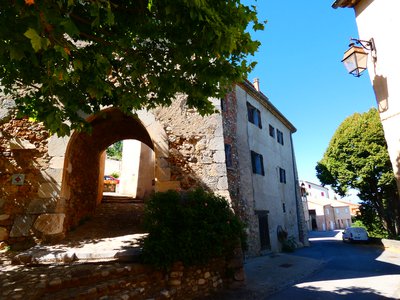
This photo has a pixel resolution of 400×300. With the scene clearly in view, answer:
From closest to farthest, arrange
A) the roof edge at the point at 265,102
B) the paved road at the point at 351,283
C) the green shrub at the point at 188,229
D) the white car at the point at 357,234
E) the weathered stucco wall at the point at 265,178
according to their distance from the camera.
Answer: the green shrub at the point at 188,229, the paved road at the point at 351,283, the weathered stucco wall at the point at 265,178, the roof edge at the point at 265,102, the white car at the point at 357,234

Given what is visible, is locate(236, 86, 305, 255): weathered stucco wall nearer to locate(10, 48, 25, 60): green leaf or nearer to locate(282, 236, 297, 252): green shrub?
locate(282, 236, 297, 252): green shrub

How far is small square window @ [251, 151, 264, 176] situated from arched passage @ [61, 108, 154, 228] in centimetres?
541

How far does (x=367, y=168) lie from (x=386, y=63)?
12.4 metres

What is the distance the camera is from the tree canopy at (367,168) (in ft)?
55.0

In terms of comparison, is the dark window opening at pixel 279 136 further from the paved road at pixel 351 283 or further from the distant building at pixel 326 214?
the distant building at pixel 326 214

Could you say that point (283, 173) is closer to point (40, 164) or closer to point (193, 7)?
point (40, 164)

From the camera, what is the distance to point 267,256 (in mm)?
11953

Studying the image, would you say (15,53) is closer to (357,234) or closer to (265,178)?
(265,178)

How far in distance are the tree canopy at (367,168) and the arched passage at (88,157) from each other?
14.3 metres

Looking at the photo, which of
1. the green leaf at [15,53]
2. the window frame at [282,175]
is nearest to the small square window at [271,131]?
the window frame at [282,175]

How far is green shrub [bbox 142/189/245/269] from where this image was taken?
5.35 m

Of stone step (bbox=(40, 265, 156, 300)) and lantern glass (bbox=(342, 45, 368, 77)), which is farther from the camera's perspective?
lantern glass (bbox=(342, 45, 368, 77))

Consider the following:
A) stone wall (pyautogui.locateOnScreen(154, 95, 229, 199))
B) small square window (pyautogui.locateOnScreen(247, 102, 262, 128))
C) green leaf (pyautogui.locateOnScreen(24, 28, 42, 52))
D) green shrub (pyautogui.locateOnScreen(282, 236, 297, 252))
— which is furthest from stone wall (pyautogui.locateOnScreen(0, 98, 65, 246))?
green shrub (pyautogui.locateOnScreen(282, 236, 297, 252))

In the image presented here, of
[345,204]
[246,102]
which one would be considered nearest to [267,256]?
[246,102]
